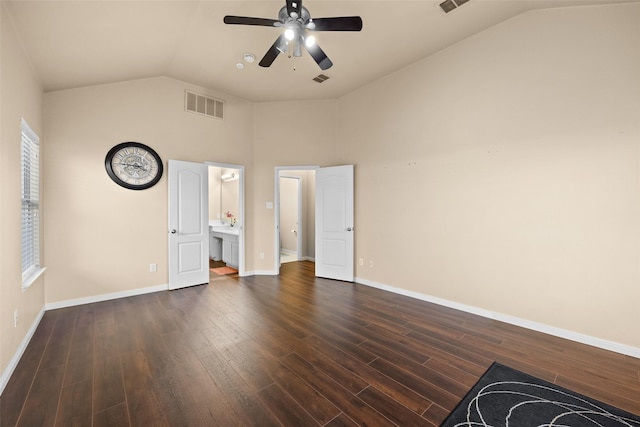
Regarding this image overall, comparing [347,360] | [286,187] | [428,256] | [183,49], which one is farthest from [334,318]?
[286,187]

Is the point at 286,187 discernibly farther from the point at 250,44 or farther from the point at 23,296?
the point at 23,296

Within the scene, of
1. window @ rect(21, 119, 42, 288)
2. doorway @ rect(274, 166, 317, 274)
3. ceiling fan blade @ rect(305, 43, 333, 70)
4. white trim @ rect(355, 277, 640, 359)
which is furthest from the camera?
doorway @ rect(274, 166, 317, 274)

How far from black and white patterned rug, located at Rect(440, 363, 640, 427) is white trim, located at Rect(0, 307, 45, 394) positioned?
313 cm

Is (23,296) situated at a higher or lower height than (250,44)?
lower

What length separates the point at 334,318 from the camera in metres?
3.33

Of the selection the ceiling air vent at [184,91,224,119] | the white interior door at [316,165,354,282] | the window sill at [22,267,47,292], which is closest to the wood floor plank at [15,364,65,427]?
the window sill at [22,267,47,292]

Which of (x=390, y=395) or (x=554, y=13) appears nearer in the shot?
(x=390, y=395)

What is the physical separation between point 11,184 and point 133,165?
6.08ft

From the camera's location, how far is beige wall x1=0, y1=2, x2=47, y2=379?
7.02 feet

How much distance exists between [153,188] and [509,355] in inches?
197

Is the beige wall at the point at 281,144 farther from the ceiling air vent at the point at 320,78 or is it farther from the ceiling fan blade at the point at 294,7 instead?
the ceiling fan blade at the point at 294,7

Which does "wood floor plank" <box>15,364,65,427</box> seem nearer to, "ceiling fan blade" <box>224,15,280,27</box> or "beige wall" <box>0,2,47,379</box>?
"beige wall" <box>0,2,47,379</box>

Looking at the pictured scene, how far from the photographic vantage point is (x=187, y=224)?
461 centimetres

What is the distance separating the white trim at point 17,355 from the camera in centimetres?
207
